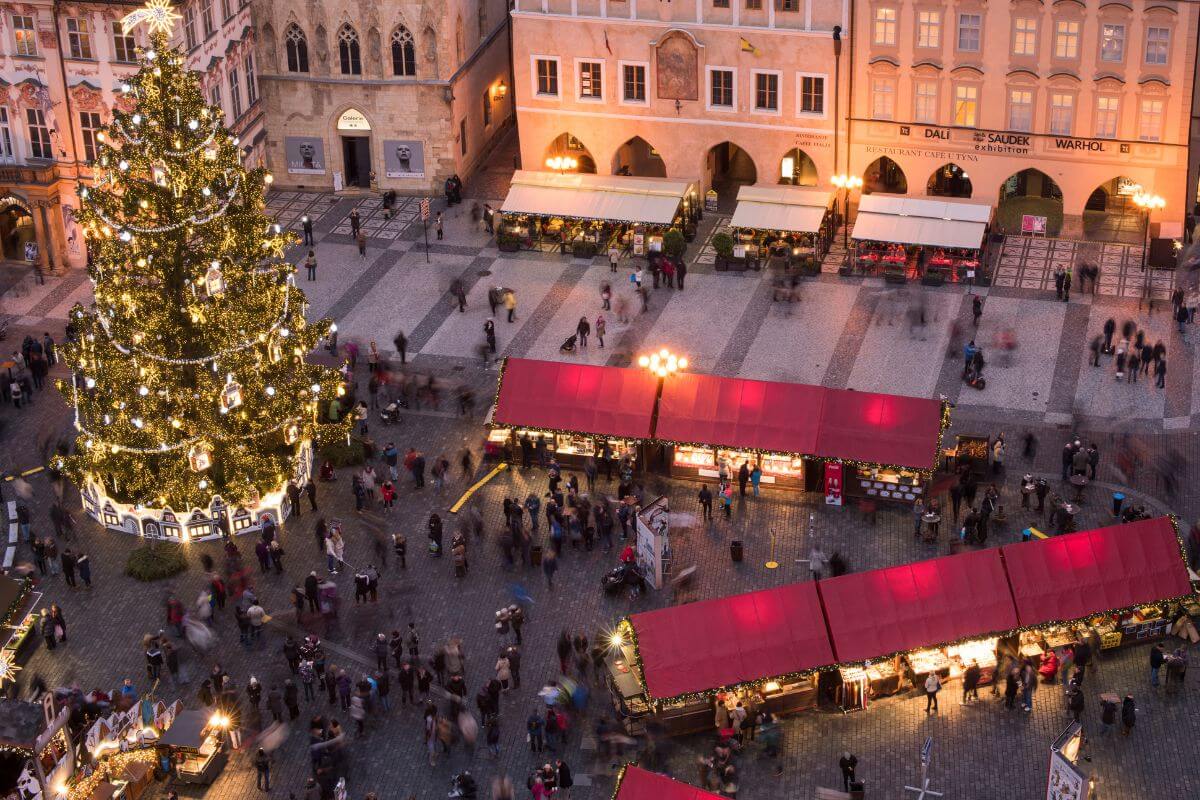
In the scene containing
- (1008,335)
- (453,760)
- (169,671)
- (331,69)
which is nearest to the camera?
(453,760)

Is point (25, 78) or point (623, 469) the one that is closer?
point (623, 469)

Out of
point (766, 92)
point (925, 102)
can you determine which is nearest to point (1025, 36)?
point (925, 102)

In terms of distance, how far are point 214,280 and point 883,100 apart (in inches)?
1317

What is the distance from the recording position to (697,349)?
230ft

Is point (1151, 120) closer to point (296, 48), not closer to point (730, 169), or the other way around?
point (730, 169)

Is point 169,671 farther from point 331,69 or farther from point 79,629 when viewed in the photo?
point 331,69

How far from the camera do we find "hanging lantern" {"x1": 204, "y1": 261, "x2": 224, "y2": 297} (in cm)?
5453

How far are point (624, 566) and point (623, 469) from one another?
5.74 metres

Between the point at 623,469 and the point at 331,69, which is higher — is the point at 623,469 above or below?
below

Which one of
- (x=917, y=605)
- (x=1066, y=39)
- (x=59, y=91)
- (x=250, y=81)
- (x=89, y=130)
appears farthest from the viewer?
(x=250, y=81)

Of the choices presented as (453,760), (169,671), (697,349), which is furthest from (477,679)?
(697,349)

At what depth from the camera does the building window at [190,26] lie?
73.9 meters

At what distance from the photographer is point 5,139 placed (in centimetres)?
7531

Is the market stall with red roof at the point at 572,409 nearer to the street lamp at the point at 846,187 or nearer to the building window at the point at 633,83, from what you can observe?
the street lamp at the point at 846,187
